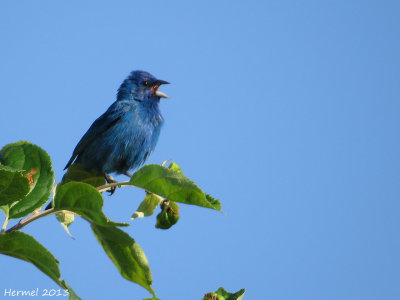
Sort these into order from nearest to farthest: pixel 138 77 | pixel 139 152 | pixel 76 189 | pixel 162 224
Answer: pixel 76 189, pixel 162 224, pixel 139 152, pixel 138 77

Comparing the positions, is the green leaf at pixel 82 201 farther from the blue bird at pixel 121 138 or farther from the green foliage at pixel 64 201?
the blue bird at pixel 121 138

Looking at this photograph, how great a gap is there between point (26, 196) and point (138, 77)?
20.5 ft

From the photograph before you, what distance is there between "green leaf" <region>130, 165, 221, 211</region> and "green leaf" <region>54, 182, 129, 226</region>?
0.31 m

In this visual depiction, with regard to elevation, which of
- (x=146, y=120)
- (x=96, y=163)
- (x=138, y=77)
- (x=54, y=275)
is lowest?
(x=54, y=275)

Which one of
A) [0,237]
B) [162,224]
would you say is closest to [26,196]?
[0,237]

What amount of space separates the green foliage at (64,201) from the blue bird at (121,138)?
4451mm

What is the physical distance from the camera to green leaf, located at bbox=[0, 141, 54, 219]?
2377mm

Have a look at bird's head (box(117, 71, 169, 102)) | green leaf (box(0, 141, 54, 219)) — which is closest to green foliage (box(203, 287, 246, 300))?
green leaf (box(0, 141, 54, 219))

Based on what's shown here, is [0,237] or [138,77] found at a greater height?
[138,77]

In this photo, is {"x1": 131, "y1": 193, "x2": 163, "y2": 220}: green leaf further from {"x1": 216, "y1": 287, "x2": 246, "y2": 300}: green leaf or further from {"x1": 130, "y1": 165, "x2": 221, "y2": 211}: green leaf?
{"x1": 216, "y1": 287, "x2": 246, "y2": 300}: green leaf

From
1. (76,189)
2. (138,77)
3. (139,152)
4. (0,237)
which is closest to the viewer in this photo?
(0,237)

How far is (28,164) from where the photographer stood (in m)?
2.40

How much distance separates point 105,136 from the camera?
7375 millimetres

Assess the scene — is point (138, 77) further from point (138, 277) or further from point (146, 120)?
point (138, 277)
